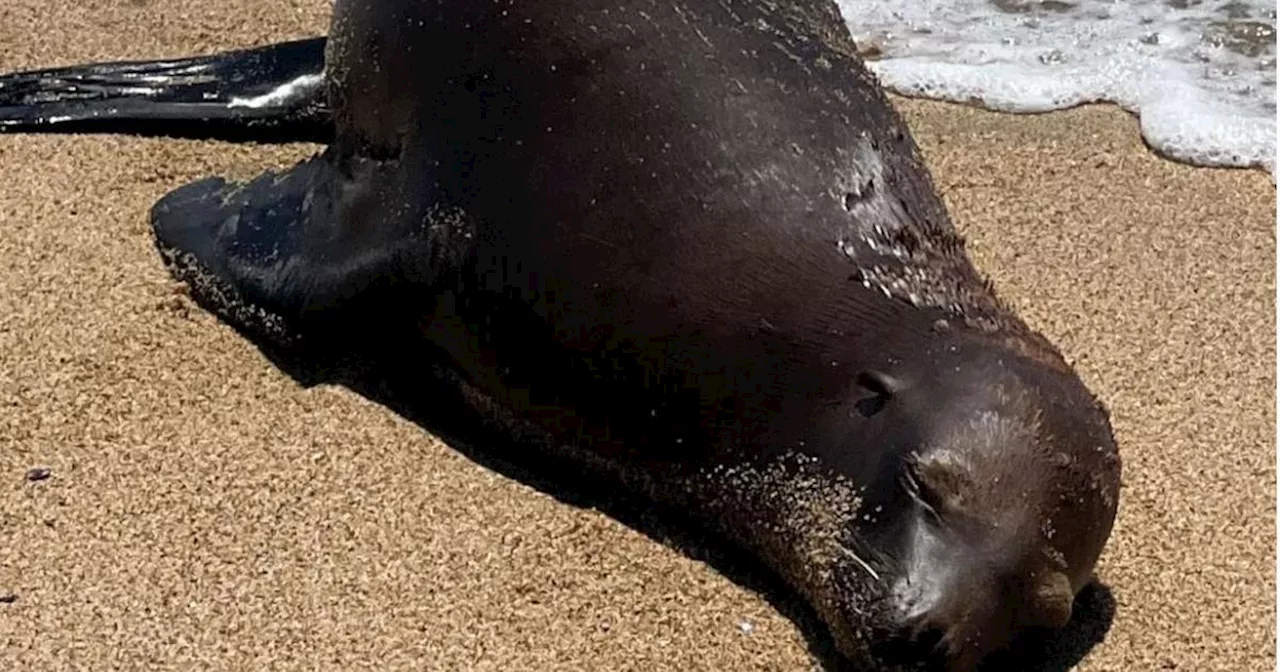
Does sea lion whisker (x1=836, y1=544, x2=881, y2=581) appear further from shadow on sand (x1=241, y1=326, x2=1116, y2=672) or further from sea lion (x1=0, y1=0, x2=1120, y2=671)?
shadow on sand (x1=241, y1=326, x2=1116, y2=672)

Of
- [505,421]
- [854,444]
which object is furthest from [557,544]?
[854,444]

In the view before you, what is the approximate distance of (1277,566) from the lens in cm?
434

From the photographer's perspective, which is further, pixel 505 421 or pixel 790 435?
pixel 505 421

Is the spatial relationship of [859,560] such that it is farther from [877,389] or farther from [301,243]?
[301,243]

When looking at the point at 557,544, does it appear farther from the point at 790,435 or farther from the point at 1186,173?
the point at 1186,173

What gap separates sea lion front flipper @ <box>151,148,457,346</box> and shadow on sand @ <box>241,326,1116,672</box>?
13 centimetres

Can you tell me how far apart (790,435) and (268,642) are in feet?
3.50

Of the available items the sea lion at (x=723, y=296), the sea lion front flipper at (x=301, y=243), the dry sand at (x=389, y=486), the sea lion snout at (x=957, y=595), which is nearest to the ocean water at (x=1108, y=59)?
the dry sand at (x=389, y=486)

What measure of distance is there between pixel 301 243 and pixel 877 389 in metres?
1.58

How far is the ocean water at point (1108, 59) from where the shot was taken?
643cm

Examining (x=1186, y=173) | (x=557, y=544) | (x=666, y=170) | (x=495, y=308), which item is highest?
(x=666, y=170)

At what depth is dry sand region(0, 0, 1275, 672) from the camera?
404cm

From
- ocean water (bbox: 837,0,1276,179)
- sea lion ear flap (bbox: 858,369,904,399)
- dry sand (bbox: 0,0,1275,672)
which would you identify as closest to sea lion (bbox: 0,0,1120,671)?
sea lion ear flap (bbox: 858,369,904,399)

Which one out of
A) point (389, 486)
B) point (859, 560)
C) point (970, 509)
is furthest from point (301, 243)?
point (970, 509)
